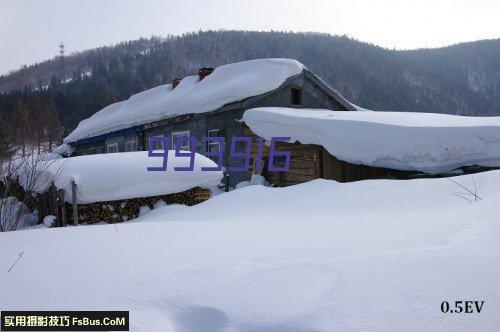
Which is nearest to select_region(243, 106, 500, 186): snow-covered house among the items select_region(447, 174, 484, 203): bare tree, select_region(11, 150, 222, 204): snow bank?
select_region(11, 150, 222, 204): snow bank

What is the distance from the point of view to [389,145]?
9914 mm

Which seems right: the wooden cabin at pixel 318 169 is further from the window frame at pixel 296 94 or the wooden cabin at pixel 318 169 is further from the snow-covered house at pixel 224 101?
the window frame at pixel 296 94

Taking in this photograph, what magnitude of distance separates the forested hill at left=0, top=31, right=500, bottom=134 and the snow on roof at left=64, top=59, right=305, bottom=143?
4521 centimetres

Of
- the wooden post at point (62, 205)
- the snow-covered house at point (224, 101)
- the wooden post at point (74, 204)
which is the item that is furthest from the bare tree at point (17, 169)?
the snow-covered house at point (224, 101)

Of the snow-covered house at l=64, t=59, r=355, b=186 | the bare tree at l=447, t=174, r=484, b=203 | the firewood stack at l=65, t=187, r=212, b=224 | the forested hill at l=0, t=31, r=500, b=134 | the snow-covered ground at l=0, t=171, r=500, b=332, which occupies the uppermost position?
the forested hill at l=0, t=31, r=500, b=134

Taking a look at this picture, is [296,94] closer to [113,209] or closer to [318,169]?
[318,169]

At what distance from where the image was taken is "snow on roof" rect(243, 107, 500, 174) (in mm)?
9414

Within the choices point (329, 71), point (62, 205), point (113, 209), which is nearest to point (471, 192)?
point (113, 209)

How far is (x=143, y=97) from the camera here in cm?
2311

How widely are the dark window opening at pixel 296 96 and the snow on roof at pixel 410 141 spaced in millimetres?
5518

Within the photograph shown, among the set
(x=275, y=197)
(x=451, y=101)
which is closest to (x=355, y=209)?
(x=275, y=197)

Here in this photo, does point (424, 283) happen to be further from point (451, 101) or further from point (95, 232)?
point (451, 101)

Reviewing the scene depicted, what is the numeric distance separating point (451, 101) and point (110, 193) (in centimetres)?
8593

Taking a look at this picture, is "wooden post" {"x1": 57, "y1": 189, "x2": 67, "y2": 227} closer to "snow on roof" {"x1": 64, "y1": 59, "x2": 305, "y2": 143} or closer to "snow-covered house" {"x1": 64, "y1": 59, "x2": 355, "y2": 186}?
"snow-covered house" {"x1": 64, "y1": 59, "x2": 355, "y2": 186}
